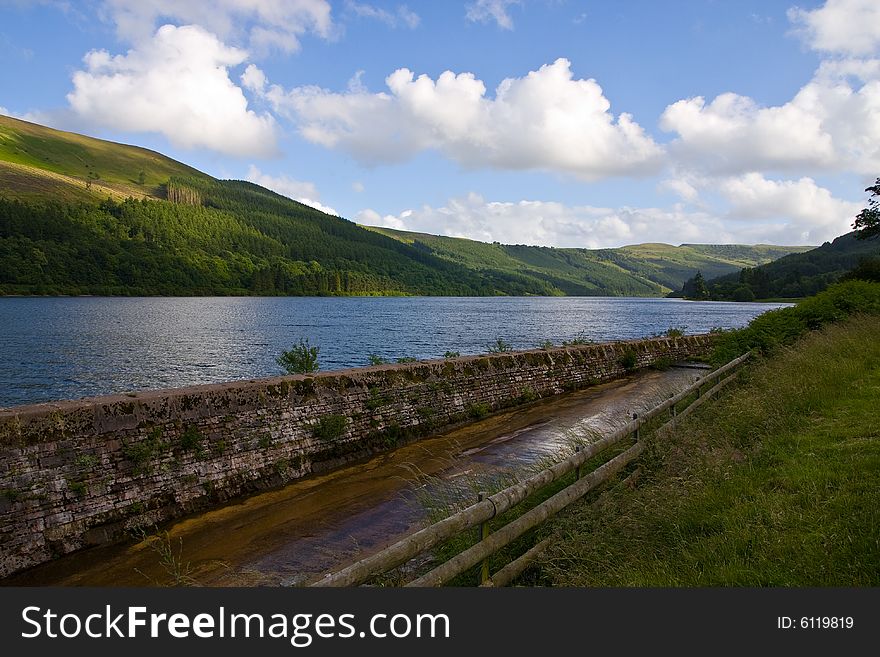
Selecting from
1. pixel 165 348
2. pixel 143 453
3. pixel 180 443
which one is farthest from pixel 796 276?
pixel 143 453

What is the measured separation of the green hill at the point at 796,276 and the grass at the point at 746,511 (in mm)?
→ 160713

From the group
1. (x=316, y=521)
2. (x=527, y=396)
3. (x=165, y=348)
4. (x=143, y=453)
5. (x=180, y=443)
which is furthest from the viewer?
(x=165, y=348)

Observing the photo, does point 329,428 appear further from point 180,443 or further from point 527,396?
point 527,396

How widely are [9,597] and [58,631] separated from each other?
452mm

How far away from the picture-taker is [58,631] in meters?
3.37

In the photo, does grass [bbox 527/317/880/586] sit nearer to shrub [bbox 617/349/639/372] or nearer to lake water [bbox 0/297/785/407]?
shrub [bbox 617/349/639/372]

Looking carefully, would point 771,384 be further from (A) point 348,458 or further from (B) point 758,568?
(A) point 348,458

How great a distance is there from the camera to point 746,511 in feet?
17.2

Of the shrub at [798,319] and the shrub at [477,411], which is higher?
the shrub at [798,319]

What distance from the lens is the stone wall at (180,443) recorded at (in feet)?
27.5

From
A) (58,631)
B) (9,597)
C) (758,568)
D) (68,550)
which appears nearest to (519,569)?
(758,568)

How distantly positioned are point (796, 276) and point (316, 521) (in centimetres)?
18324

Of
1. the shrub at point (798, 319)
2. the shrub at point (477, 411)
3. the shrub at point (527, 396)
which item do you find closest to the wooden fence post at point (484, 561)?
the shrub at point (477, 411)

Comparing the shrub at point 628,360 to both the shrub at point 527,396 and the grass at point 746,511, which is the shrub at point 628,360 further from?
the grass at point 746,511
